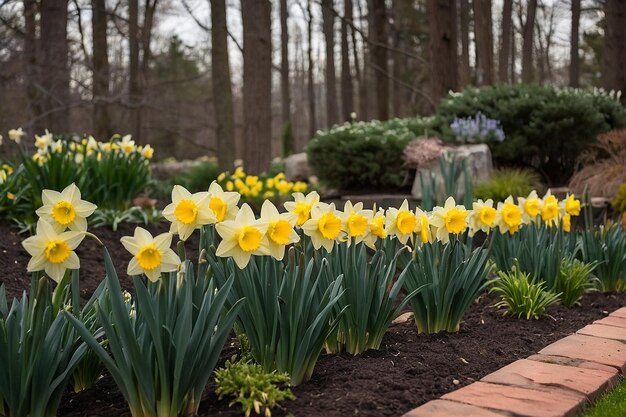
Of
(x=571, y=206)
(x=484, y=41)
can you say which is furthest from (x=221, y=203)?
(x=484, y=41)

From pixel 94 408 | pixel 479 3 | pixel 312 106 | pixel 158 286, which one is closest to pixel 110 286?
pixel 158 286

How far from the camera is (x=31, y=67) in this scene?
34.5ft

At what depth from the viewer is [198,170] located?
12273mm

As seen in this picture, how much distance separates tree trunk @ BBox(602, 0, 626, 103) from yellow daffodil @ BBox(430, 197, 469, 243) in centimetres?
1153

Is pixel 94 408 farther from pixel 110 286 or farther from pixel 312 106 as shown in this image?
pixel 312 106

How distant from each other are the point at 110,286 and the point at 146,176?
490 centimetres

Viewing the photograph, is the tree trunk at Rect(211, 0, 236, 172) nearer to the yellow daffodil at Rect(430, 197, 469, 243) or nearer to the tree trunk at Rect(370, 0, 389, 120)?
the tree trunk at Rect(370, 0, 389, 120)

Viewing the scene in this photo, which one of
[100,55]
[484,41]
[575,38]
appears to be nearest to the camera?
[484,41]

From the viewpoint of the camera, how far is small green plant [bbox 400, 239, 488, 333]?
3184 millimetres

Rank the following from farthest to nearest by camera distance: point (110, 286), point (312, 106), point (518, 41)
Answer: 1. point (518, 41)
2. point (312, 106)
3. point (110, 286)

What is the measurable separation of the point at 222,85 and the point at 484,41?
525cm

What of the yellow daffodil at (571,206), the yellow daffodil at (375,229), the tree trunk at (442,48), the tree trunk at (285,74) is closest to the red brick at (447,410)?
the yellow daffodil at (375,229)

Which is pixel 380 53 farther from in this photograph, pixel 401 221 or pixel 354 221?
pixel 354 221

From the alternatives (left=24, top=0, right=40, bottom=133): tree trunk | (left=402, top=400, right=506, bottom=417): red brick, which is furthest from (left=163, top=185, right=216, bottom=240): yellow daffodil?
(left=24, top=0, right=40, bottom=133): tree trunk
